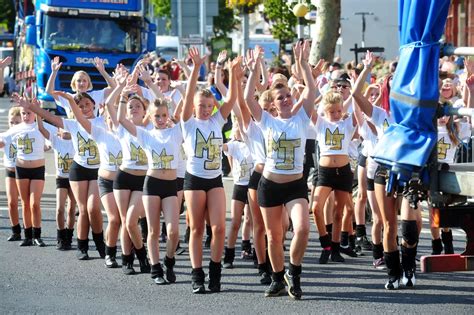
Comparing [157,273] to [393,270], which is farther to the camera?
[157,273]

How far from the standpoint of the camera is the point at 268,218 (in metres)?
10.2

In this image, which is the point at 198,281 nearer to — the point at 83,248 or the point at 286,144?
the point at 286,144

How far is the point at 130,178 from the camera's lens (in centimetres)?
1145

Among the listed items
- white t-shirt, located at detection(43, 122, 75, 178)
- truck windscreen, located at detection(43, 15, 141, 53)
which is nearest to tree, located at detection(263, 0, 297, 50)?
truck windscreen, located at detection(43, 15, 141, 53)

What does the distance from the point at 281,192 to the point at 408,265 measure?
142 cm

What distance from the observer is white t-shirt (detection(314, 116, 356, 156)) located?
479 inches

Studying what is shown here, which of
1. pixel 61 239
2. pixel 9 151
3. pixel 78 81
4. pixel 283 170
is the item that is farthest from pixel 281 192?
pixel 9 151

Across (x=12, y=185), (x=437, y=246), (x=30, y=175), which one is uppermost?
(x=30, y=175)

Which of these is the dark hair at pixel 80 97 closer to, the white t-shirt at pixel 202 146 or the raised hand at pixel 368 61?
the white t-shirt at pixel 202 146

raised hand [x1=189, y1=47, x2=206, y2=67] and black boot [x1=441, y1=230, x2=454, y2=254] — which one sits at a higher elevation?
raised hand [x1=189, y1=47, x2=206, y2=67]

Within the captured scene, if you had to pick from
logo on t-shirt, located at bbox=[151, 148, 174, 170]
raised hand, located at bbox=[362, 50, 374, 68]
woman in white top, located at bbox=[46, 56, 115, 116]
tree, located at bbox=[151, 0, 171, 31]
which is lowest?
logo on t-shirt, located at bbox=[151, 148, 174, 170]

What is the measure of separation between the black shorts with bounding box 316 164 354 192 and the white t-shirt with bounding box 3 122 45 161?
3.46 metres

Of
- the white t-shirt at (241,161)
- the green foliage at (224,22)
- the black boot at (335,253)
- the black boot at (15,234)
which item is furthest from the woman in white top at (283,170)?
the green foliage at (224,22)

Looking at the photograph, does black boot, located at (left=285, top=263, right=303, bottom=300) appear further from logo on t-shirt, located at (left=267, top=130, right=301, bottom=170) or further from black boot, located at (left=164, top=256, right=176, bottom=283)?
black boot, located at (left=164, top=256, right=176, bottom=283)
